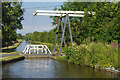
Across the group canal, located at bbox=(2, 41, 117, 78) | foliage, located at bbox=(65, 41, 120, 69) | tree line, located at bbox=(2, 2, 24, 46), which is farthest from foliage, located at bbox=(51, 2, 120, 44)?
tree line, located at bbox=(2, 2, 24, 46)

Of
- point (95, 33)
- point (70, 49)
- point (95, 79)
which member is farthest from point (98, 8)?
point (95, 79)

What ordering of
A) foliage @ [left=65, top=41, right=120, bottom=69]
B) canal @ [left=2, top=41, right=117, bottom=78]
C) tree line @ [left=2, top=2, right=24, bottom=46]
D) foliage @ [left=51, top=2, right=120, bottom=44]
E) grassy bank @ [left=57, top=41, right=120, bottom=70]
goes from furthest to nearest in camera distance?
tree line @ [left=2, top=2, right=24, bottom=46], foliage @ [left=51, top=2, right=120, bottom=44], foliage @ [left=65, top=41, right=120, bottom=69], grassy bank @ [left=57, top=41, right=120, bottom=70], canal @ [left=2, top=41, right=117, bottom=78]

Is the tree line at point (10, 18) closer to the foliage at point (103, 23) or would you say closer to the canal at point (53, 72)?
the foliage at point (103, 23)

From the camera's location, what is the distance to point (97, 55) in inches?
772

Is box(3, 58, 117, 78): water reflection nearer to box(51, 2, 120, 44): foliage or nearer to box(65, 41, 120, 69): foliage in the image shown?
box(65, 41, 120, 69): foliage

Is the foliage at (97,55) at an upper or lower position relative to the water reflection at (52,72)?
upper

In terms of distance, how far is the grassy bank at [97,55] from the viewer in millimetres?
18145

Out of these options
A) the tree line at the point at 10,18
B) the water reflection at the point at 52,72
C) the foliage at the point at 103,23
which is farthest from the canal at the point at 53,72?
the tree line at the point at 10,18

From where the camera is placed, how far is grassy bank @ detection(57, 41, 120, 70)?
18.1 meters

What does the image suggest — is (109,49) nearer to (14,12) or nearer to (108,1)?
(108,1)

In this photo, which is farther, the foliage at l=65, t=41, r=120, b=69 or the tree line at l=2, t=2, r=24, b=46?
the tree line at l=2, t=2, r=24, b=46

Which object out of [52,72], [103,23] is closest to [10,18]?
[103,23]

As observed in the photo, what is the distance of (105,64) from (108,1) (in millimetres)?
13039

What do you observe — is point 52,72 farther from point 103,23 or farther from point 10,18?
point 10,18
